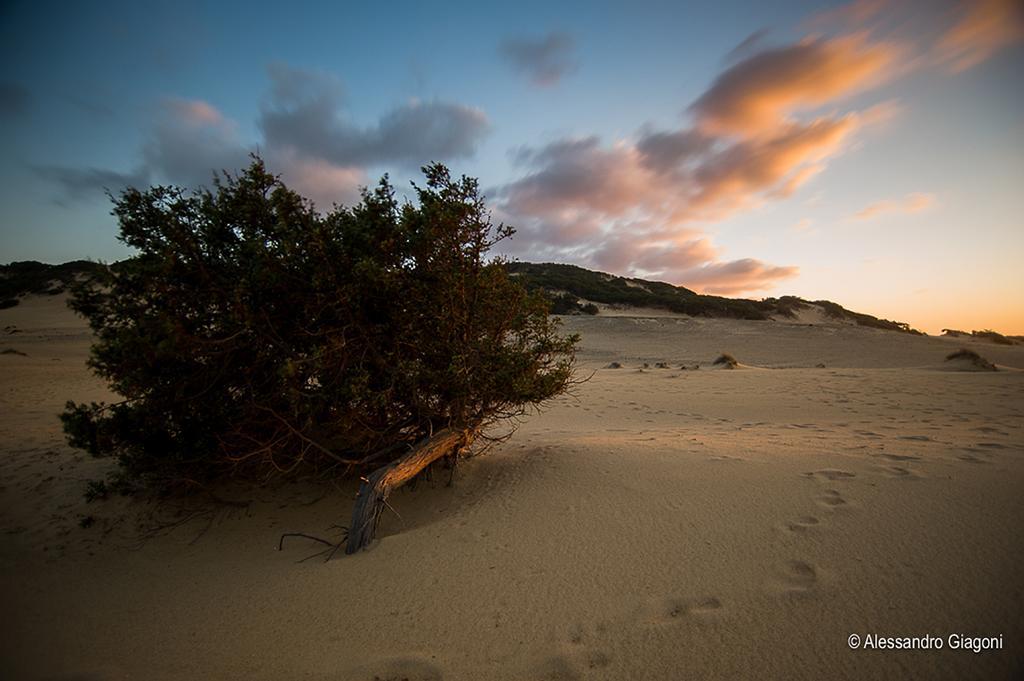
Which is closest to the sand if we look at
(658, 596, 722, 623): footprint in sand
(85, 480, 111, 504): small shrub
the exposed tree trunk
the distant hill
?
(658, 596, 722, 623): footprint in sand

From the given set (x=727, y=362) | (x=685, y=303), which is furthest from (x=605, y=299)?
(x=727, y=362)

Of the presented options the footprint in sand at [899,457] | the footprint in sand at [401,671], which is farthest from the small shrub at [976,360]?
the footprint in sand at [401,671]

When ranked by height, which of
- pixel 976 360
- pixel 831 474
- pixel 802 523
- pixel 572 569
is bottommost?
pixel 572 569

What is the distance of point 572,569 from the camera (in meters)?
3.37

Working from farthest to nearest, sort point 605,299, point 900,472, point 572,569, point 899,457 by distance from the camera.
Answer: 1. point 605,299
2. point 899,457
3. point 900,472
4. point 572,569

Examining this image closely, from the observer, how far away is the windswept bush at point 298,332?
4.35m

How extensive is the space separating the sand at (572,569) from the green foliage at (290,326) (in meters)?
1.00

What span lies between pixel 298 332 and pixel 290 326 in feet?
0.58

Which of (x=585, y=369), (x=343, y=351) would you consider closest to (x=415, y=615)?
(x=343, y=351)

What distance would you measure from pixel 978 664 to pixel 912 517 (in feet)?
5.11

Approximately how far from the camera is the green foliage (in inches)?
172

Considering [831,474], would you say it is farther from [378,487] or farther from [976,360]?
[976,360]

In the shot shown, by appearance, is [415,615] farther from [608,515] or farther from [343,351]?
[343,351]

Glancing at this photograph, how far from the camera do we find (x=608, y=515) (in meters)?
4.13
